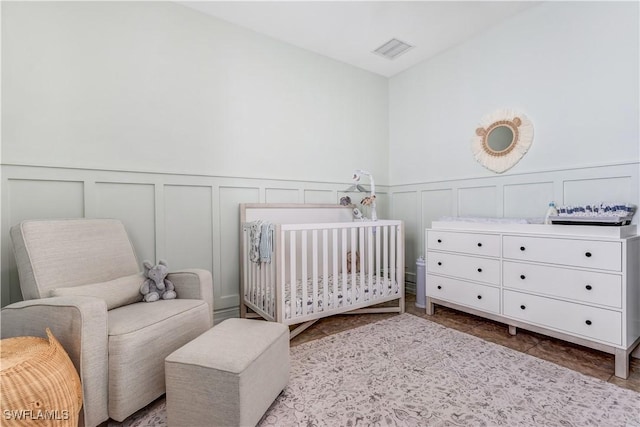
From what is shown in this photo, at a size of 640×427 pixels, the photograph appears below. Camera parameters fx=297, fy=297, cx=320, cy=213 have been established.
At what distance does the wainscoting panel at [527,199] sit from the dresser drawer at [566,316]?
79cm

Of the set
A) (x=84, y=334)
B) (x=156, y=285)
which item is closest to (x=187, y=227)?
(x=156, y=285)

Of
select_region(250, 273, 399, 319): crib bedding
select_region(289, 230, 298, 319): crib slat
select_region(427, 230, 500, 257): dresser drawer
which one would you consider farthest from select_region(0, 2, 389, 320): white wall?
select_region(427, 230, 500, 257): dresser drawer

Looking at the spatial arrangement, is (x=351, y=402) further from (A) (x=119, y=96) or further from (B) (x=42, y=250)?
(A) (x=119, y=96)

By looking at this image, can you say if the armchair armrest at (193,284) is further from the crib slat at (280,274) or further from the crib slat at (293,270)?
the crib slat at (293,270)

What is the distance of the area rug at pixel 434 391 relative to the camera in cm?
137

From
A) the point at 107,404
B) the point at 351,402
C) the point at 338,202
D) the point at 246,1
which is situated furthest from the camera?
the point at 338,202

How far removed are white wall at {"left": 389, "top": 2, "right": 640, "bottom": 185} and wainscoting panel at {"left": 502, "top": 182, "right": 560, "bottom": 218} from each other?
144mm

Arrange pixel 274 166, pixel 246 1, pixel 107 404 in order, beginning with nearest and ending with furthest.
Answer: pixel 107 404 → pixel 246 1 → pixel 274 166

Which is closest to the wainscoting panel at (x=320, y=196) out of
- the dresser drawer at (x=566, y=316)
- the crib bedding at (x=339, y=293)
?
the crib bedding at (x=339, y=293)

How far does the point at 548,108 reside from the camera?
2.41 metres

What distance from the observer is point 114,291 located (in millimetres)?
1672

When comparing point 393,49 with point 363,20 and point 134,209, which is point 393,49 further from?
point 134,209

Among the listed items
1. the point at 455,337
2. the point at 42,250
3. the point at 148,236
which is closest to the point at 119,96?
the point at 148,236

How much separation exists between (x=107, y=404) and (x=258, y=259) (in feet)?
3.67
